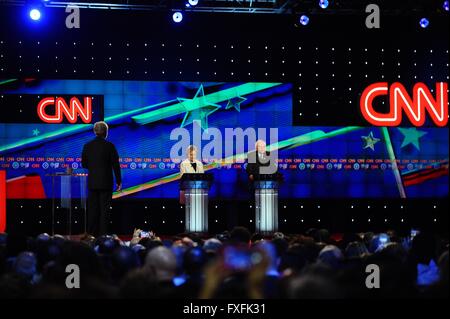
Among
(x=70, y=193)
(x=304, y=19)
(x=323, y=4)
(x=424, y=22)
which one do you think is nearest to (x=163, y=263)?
(x=70, y=193)

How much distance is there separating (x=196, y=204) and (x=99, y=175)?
2.18 meters

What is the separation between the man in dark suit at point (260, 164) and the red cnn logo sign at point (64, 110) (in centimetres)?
433

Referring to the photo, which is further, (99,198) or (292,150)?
(292,150)

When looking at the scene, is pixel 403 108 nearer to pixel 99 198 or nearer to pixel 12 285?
pixel 99 198

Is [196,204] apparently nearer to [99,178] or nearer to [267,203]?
[267,203]

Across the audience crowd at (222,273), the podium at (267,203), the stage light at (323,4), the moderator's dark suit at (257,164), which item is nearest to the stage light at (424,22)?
the stage light at (323,4)

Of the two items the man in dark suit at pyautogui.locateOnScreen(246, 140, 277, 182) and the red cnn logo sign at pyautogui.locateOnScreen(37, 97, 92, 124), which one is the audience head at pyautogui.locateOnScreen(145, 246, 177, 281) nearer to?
the man in dark suit at pyautogui.locateOnScreen(246, 140, 277, 182)

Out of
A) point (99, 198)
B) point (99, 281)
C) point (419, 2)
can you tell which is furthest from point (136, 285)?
point (419, 2)

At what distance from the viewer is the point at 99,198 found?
917 centimetres

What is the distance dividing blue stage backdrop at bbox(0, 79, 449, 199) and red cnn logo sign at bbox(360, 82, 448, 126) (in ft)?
0.66

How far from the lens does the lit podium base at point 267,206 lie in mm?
10742

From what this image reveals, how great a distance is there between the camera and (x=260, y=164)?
11180 millimetres

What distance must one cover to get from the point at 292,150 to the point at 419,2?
3.65 meters

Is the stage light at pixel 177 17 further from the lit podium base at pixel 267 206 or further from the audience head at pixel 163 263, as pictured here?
the audience head at pixel 163 263
